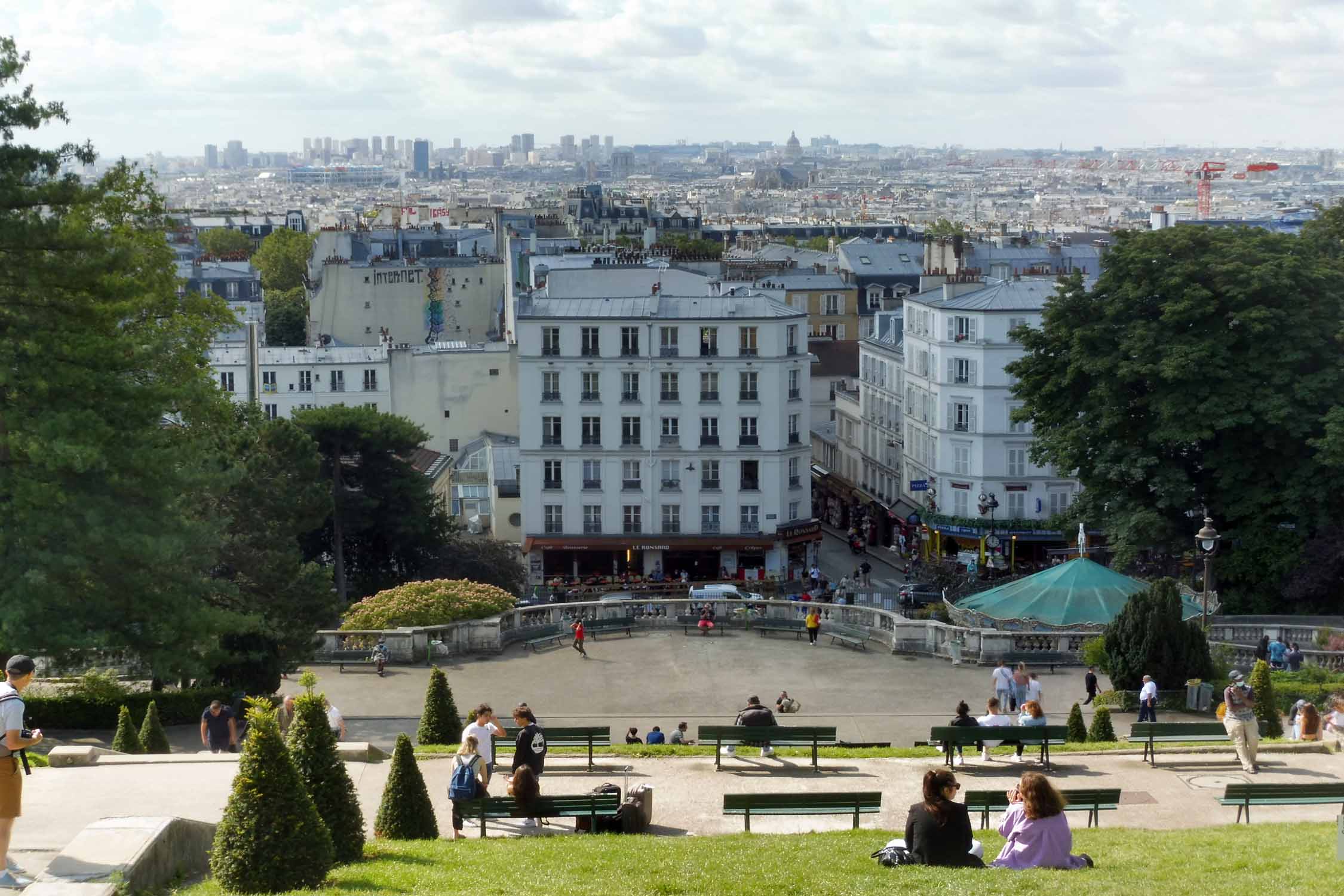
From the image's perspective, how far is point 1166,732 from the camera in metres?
26.0

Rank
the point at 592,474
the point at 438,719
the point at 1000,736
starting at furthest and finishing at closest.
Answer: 1. the point at 592,474
2. the point at 438,719
3. the point at 1000,736

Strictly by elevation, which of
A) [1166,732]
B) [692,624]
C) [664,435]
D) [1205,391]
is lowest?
[692,624]

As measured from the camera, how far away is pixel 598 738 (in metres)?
26.8

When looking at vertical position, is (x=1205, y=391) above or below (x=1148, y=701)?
above

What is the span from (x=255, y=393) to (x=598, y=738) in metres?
49.3

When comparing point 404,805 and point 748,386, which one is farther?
point 748,386

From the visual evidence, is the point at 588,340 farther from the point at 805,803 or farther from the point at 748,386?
the point at 805,803

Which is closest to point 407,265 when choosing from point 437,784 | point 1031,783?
point 437,784

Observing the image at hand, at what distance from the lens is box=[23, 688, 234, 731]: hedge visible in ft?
99.7

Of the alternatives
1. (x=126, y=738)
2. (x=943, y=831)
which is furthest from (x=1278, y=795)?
(x=126, y=738)

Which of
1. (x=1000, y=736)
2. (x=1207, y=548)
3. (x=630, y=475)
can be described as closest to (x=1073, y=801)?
(x=1000, y=736)

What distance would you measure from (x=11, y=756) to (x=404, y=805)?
15.7 feet

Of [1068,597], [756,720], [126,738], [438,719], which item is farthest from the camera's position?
[1068,597]

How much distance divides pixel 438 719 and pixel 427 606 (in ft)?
42.6
